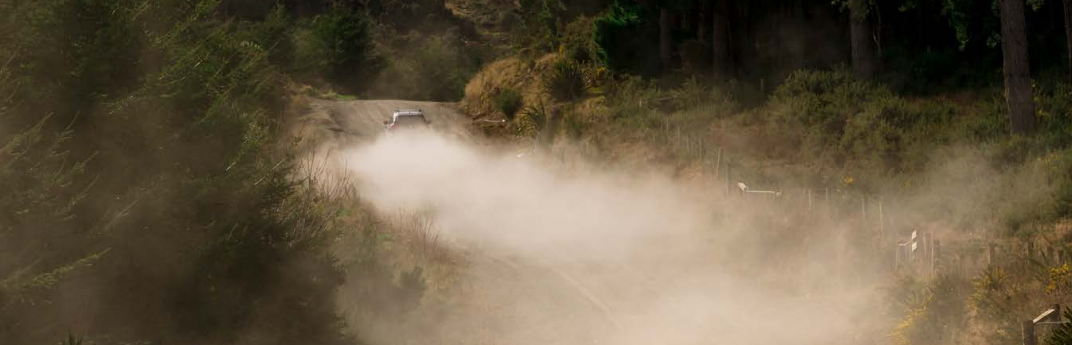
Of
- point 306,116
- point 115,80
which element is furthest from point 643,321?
point 306,116

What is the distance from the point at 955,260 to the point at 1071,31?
32.1 feet

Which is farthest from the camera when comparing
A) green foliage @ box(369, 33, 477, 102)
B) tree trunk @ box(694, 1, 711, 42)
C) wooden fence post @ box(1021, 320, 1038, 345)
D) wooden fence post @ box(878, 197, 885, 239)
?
green foliage @ box(369, 33, 477, 102)

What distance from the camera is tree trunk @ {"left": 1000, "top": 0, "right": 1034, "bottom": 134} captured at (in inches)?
855

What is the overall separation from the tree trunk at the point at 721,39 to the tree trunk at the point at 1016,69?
10.9 metres

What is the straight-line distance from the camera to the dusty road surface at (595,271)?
17.8 metres

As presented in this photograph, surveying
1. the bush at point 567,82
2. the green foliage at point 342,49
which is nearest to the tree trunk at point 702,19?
the bush at point 567,82

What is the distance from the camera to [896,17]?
30188 millimetres

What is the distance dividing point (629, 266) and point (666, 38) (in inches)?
596

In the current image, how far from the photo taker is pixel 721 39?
32844 millimetres

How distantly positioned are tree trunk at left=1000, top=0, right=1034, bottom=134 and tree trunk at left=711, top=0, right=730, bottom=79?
10.9m

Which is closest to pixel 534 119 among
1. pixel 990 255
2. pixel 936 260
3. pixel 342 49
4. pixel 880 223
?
pixel 880 223

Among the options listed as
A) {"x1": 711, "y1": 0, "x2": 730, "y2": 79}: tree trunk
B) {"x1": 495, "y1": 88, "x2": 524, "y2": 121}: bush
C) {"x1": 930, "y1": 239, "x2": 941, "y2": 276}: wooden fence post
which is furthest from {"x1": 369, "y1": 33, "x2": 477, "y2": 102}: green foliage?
{"x1": 930, "y1": 239, "x2": 941, "y2": 276}: wooden fence post

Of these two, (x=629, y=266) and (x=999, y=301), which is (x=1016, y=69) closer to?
(x=629, y=266)

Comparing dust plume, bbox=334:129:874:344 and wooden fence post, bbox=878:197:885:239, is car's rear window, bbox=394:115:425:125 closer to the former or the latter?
dust plume, bbox=334:129:874:344
